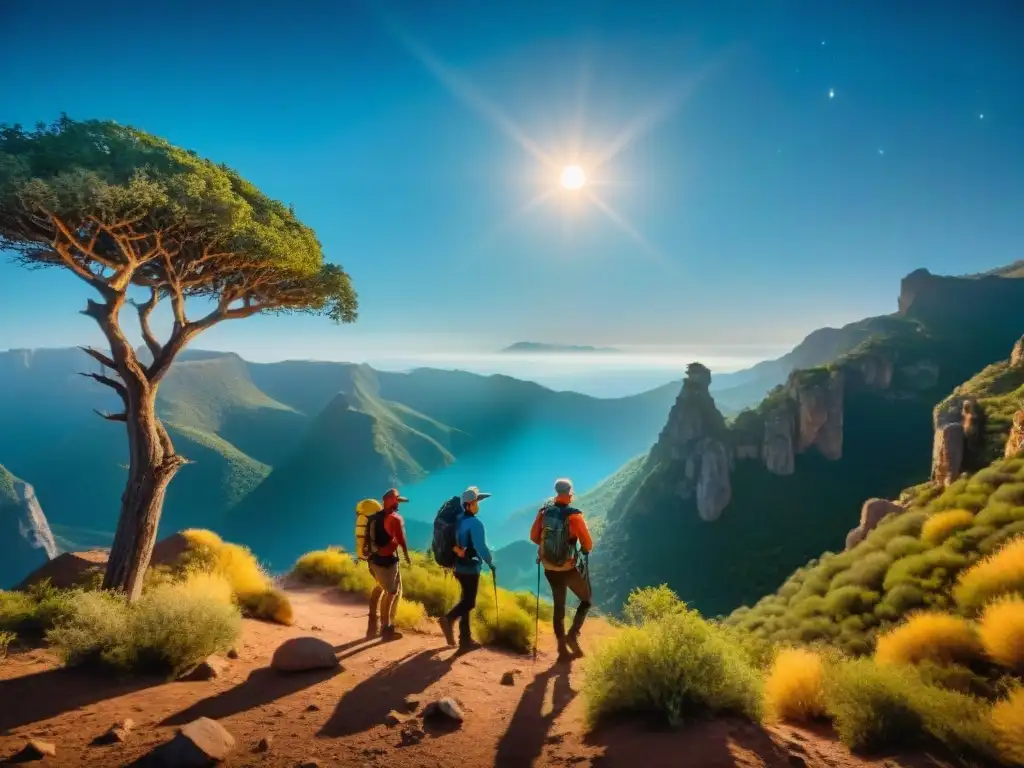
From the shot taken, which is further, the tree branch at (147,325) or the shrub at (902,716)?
the tree branch at (147,325)

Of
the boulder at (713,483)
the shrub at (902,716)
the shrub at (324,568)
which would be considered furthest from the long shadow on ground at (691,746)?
the boulder at (713,483)

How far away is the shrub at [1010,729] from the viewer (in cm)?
382

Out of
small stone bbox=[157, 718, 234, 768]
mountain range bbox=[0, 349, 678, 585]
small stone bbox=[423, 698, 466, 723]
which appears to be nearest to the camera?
small stone bbox=[157, 718, 234, 768]

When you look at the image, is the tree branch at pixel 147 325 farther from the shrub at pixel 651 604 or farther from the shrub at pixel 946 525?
the shrub at pixel 946 525

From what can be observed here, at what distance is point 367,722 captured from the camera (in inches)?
211

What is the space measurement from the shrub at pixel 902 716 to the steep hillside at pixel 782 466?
5651 cm

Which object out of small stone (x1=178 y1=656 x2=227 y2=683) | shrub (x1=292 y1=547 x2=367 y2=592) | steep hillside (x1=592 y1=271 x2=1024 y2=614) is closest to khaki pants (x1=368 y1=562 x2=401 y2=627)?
small stone (x1=178 y1=656 x2=227 y2=683)

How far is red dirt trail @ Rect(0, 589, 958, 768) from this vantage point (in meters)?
4.37

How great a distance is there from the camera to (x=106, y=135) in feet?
27.5

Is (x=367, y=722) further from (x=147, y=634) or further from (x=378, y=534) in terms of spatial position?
(x=378, y=534)

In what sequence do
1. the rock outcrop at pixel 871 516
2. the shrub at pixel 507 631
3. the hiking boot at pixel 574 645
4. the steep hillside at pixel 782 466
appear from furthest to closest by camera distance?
the steep hillside at pixel 782 466
the rock outcrop at pixel 871 516
the shrub at pixel 507 631
the hiking boot at pixel 574 645

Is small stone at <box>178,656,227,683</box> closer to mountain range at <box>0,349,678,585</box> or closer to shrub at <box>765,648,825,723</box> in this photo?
shrub at <box>765,648,825,723</box>

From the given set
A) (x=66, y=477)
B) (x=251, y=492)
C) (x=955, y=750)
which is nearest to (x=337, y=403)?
(x=251, y=492)

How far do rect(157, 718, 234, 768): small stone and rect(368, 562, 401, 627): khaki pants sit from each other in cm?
411
